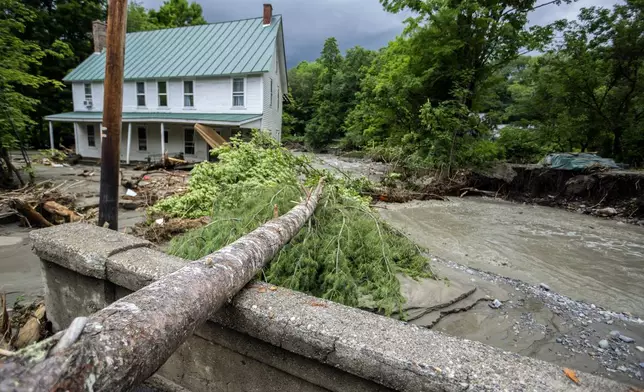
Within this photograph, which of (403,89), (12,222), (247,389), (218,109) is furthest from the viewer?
(218,109)

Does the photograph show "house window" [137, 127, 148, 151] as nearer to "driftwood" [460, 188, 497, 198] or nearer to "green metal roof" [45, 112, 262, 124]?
"green metal roof" [45, 112, 262, 124]

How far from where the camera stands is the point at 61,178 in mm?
12500

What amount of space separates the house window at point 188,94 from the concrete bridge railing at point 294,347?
1767cm

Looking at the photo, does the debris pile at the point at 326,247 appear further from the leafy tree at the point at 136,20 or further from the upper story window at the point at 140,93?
the leafy tree at the point at 136,20

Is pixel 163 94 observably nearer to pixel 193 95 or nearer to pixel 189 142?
pixel 193 95

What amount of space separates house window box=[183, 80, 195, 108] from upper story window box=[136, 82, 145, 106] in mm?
3162

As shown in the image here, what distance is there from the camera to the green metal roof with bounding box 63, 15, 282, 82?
1702 centimetres

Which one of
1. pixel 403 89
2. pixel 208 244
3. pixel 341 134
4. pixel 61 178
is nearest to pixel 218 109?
pixel 61 178

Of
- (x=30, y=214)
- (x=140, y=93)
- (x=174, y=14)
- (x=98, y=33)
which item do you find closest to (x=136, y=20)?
(x=174, y=14)

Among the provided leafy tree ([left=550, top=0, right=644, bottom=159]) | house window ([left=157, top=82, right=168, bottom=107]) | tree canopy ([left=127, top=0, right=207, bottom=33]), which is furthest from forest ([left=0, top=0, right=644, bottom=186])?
tree canopy ([left=127, top=0, right=207, bottom=33])

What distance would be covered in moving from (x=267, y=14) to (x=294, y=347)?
20.5 meters

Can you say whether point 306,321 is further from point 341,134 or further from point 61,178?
point 341,134

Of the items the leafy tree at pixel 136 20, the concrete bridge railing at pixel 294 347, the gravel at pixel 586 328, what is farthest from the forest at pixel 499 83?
the leafy tree at pixel 136 20

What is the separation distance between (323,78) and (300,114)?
580 centimetres
